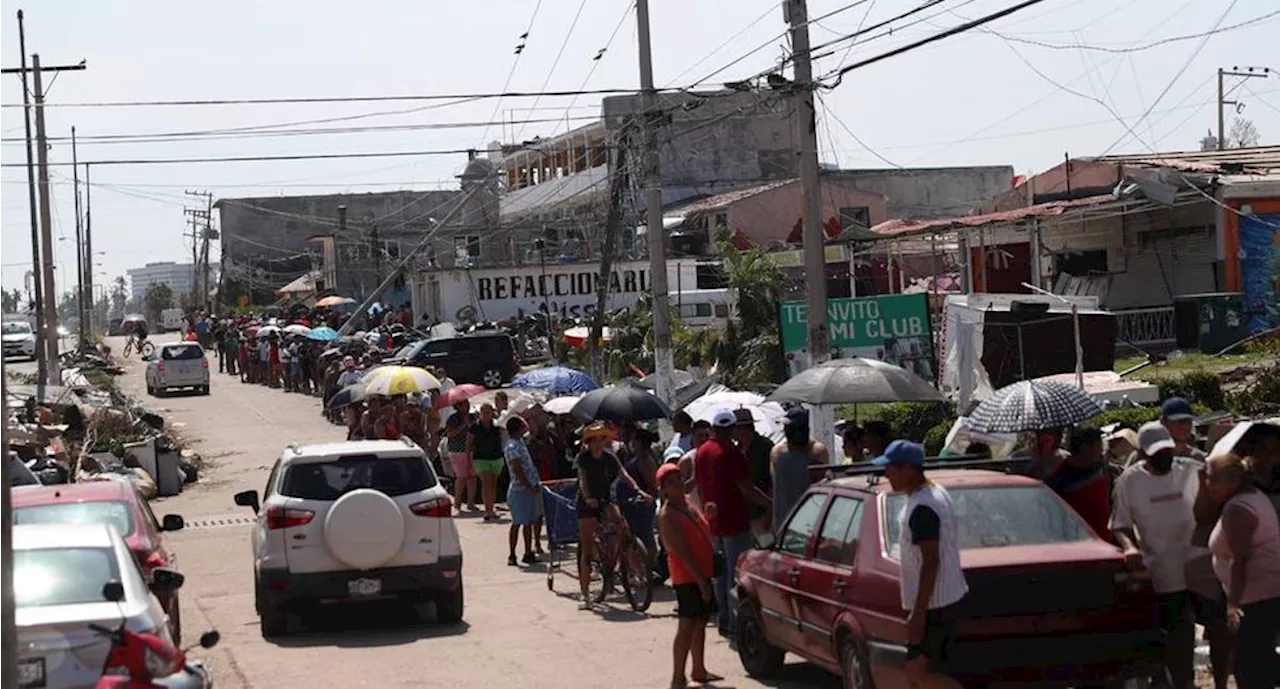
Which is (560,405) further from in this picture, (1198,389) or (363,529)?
(363,529)

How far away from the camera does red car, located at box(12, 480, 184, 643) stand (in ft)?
42.4

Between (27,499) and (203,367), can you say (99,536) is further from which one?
(203,367)

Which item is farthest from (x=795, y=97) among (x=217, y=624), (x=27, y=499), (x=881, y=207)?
(x=881, y=207)

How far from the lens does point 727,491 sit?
1355 cm

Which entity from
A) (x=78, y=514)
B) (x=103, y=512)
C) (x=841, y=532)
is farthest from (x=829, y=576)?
(x=78, y=514)

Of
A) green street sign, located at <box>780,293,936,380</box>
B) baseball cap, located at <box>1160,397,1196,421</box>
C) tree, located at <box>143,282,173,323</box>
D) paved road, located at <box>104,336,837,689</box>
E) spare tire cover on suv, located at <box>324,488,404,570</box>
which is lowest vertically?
paved road, located at <box>104,336,837,689</box>

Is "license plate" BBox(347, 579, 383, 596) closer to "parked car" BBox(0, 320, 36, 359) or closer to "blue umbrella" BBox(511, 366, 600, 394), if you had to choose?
"blue umbrella" BBox(511, 366, 600, 394)

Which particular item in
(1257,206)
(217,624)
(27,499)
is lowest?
(217,624)

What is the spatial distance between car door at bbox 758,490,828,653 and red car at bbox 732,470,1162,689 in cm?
2

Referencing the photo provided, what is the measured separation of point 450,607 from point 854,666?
6.20m

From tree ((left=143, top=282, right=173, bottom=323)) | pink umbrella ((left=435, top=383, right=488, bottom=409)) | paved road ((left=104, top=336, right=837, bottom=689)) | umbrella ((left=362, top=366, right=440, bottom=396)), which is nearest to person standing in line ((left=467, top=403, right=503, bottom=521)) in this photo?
paved road ((left=104, top=336, right=837, bottom=689))

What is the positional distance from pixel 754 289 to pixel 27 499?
2188cm

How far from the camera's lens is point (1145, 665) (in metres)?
9.55

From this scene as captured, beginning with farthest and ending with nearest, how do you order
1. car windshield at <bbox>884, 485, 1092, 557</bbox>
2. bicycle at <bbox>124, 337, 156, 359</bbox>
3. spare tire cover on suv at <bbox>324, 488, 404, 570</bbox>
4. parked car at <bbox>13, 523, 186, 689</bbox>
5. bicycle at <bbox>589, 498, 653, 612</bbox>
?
bicycle at <bbox>124, 337, 156, 359</bbox> → bicycle at <bbox>589, 498, 653, 612</bbox> → spare tire cover on suv at <bbox>324, 488, 404, 570</bbox> → car windshield at <bbox>884, 485, 1092, 557</bbox> → parked car at <bbox>13, 523, 186, 689</bbox>
